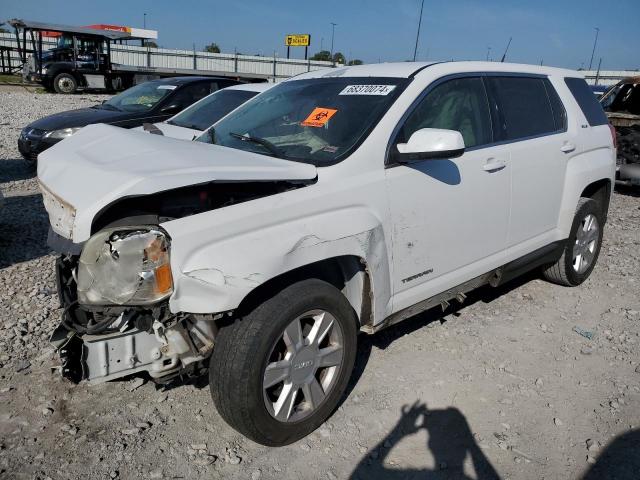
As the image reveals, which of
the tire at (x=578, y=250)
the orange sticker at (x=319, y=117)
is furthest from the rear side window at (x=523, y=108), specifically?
the orange sticker at (x=319, y=117)

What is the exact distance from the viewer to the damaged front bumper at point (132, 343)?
7.77ft

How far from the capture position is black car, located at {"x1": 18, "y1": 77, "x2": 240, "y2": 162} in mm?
8031

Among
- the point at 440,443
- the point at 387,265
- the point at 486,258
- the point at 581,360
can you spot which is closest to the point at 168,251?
the point at 387,265

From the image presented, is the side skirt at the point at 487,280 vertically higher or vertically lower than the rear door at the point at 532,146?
lower

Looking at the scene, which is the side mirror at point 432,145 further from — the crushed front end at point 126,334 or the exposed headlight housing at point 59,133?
the exposed headlight housing at point 59,133

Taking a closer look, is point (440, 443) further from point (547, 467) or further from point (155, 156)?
point (155, 156)

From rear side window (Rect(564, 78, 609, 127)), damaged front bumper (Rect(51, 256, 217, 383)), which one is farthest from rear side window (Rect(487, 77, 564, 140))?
damaged front bumper (Rect(51, 256, 217, 383))

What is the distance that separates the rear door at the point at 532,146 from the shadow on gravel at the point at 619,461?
1.44 meters

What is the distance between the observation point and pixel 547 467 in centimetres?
268

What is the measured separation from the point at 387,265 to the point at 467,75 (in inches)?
59.0

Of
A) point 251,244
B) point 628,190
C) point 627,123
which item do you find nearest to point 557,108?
point 251,244

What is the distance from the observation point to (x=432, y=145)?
9.20 ft

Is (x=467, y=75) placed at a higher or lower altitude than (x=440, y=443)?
higher

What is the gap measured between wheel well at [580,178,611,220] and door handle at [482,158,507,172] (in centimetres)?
167
